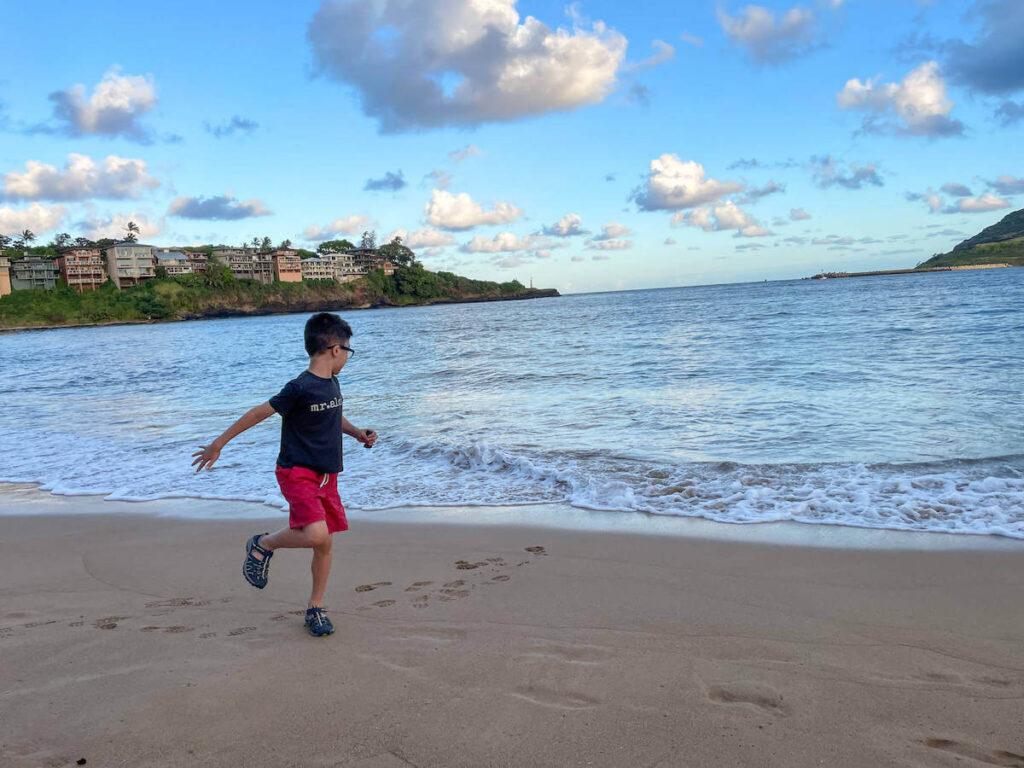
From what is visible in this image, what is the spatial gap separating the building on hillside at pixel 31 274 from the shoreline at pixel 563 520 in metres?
139

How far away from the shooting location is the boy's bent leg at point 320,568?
3.72 m

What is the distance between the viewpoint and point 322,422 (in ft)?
12.3

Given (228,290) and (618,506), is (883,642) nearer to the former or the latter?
(618,506)

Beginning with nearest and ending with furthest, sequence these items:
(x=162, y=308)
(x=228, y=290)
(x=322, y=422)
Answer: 1. (x=322, y=422)
2. (x=162, y=308)
3. (x=228, y=290)

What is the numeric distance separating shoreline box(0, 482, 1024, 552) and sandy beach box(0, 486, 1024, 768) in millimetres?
195

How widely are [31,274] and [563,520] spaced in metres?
146

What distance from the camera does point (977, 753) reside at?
236cm

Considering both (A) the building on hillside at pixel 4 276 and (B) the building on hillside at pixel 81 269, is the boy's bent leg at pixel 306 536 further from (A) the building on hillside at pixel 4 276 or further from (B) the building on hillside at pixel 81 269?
Result: (A) the building on hillside at pixel 4 276

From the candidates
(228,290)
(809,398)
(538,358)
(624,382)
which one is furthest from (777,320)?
(228,290)

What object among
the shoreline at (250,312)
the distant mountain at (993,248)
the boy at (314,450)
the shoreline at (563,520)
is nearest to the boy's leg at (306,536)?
the boy at (314,450)

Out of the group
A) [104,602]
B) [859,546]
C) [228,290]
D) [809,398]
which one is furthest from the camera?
[228,290]

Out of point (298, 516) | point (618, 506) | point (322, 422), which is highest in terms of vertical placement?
point (322, 422)

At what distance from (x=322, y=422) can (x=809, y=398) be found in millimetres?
10079

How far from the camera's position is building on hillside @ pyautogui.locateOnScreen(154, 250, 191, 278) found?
13125 cm
